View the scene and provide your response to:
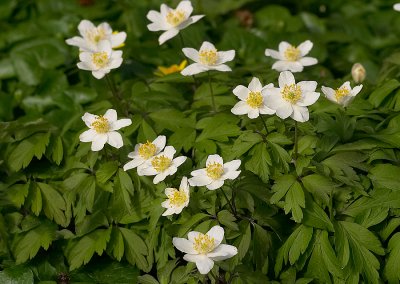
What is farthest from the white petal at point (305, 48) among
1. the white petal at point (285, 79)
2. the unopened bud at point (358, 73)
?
the white petal at point (285, 79)

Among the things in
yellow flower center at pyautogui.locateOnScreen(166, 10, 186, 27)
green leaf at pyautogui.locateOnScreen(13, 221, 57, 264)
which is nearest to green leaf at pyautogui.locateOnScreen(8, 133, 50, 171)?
green leaf at pyautogui.locateOnScreen(13, 221, 57, 264)

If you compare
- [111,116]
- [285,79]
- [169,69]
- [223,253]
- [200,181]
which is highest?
[285,79]

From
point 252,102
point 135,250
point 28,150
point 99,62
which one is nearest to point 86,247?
point 135,250

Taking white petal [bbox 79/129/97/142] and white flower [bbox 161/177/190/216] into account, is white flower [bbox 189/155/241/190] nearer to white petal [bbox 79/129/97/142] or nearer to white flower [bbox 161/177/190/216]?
white flower [bbox 161/177/190/216]

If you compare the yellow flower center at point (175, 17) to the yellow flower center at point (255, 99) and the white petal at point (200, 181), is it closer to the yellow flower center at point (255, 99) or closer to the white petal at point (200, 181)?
the yellow flower center at point (255, 99)

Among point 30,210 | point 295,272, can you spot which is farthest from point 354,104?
point 30,210

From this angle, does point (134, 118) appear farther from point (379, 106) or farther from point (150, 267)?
point (379, 106)

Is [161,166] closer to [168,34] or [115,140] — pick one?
[115,140]
